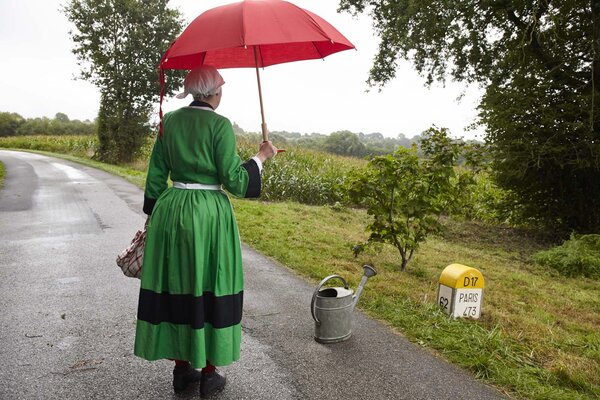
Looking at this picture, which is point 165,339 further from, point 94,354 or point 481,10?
point 481,10

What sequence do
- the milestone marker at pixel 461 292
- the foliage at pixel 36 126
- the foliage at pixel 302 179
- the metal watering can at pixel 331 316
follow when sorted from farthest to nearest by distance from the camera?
the foliage at pixel 36 126
the foliage at pixel 302 179
the milestone marker at pixel 461 292
the metal watering can at pixel 331 316

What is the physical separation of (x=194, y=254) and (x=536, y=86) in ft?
32.9

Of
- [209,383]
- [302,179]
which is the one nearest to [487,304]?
[209,383]

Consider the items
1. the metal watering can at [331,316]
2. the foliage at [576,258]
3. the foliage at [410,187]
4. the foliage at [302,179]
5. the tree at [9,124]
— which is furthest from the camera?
the tree at [9,124]

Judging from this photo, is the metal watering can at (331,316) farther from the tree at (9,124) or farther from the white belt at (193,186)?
the tree at (9,124)

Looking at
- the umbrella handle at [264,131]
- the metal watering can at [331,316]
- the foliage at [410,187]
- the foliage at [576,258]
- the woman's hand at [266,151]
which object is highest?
the umbrella handle at [264,131]

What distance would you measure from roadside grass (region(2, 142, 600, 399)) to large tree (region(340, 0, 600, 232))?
2.06 meters

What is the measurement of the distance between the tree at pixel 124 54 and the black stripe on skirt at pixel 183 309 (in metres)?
21.0

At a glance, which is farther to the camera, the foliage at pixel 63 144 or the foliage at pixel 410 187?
the foliage at pixel 63 144

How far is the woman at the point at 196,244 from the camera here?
2.63 metres

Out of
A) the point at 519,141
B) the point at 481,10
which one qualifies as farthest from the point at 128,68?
the point at 519,141

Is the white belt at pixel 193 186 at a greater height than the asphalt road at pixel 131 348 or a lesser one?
greater

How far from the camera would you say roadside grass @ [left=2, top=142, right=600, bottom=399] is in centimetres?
338

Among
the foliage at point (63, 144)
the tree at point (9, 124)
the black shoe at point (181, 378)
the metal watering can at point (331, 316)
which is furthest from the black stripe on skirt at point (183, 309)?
the tree at point (9, 124)
